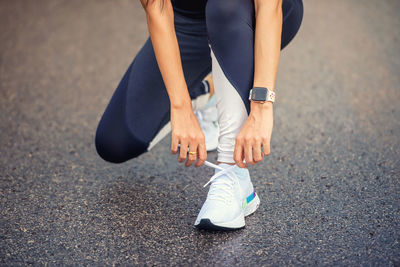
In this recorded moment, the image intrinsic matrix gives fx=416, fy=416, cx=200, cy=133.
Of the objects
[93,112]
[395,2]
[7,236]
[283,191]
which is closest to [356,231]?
[283,191]

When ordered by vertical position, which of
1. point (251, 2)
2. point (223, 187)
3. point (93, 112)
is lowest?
point (93, 112)

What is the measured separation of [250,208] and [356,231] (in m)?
0.32

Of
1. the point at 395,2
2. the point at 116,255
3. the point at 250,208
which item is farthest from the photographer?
the point at 395,2

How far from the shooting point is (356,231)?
1228 mm

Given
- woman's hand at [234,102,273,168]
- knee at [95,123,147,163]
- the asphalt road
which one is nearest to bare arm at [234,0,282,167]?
woman's hand at [234,102,273,168]

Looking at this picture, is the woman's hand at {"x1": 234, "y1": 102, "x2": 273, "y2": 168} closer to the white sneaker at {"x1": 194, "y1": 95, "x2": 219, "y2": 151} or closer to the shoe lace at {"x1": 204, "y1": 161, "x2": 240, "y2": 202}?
the shoe lace at {"x1": 204, "y1": 161, "x2": 240, "y2": 202}

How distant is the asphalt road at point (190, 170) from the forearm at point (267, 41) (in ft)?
1.47

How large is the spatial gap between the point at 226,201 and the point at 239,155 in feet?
0.52

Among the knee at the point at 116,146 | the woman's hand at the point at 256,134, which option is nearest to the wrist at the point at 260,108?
the woman's hand at the point at 256,134

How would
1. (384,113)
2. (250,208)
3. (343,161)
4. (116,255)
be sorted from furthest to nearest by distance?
1. (384,113)
2. (343,161)
3. (250,208)
4. (116,255)

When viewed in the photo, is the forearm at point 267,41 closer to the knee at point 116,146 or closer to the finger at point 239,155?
the finger at point 239,155

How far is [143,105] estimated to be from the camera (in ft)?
4.60

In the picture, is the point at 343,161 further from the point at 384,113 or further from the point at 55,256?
the point at 55,256

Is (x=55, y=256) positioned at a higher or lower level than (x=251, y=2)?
lower
